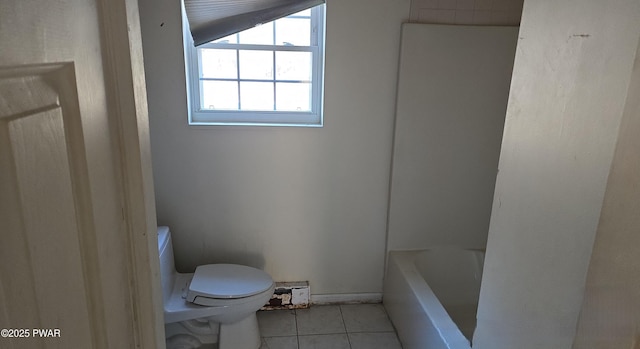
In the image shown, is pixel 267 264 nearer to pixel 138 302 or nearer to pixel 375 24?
pixel 375 24

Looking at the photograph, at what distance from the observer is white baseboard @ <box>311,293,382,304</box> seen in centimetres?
268

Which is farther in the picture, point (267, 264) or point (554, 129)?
point (267, 264)

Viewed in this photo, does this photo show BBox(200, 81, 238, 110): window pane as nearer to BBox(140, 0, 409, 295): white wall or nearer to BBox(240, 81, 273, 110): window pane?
BBox(240, 81, 273, 110): window pane

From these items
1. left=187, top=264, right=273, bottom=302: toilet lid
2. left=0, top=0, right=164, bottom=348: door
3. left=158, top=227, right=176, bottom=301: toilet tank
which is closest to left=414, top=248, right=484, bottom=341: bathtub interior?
left=187, top=264, right=273, bottom=302: toilet lid

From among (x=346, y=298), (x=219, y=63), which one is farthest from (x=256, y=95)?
(x=346, y=298)

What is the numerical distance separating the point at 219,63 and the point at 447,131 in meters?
1.42

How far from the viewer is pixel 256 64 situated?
2371 millimetres

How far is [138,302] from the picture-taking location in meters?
0.77

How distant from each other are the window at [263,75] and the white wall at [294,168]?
11 centimetres

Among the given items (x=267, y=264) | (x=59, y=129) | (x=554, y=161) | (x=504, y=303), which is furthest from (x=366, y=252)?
(x=59, y=129)

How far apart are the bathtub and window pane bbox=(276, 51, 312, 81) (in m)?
1.27

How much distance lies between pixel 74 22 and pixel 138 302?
20.1 inches

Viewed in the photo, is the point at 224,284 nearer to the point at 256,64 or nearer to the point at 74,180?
the point at 256,64

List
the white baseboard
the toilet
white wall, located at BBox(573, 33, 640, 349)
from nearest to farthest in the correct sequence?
white wall, located at BBox(573, 33, 640, 349), the toilet, the white baseboard
